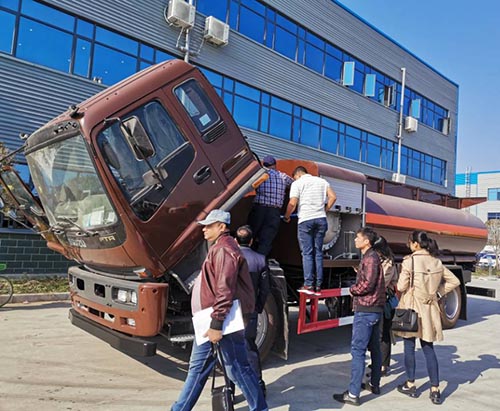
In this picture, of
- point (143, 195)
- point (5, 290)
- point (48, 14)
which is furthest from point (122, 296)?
point (48, 14)

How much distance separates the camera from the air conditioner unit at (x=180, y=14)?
14.3m

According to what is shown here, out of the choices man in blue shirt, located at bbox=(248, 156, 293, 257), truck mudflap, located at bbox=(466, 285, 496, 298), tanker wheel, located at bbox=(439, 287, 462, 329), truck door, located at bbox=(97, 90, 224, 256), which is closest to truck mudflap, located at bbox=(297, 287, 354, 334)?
man in blue shirt, located at bbox=(248, 156, 293, 257)

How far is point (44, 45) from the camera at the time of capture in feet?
38.7

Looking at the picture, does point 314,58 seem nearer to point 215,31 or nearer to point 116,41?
point 215,31

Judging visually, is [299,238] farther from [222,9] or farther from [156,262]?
[222,9]

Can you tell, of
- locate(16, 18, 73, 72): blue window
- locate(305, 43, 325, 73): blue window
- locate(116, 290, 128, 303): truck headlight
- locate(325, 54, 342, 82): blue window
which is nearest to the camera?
locate(116, 290, 128, 303): truck headlight

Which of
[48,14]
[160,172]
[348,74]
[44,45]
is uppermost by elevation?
[348,74]

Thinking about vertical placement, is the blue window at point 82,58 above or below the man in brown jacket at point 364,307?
above

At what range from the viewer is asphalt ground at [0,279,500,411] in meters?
4.20

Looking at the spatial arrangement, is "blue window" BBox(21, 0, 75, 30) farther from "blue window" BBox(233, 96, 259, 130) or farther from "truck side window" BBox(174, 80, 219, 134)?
"truck side window" BBox(174, 80, 219, 134)

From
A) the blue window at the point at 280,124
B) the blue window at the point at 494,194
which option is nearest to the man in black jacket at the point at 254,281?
the blue window at the point at 280,124

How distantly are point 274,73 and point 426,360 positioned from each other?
15392mm

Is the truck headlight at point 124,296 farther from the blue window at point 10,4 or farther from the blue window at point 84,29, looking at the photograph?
the blue window at point 84,29

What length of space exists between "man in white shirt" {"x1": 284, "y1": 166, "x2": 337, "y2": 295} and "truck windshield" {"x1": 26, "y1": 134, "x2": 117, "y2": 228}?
7.90 ft
